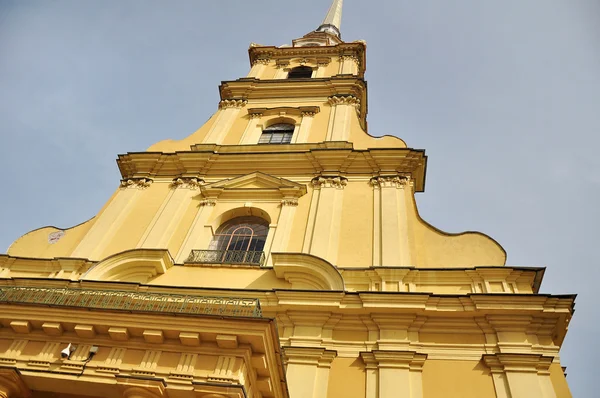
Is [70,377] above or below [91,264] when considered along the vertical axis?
below

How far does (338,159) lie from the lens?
1546 cm

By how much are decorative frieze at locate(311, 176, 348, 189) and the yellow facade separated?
43mm

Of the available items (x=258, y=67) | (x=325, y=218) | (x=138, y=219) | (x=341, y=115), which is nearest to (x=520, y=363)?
(x=325, y=218)

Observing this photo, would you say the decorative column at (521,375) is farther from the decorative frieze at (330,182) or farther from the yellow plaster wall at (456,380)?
the decorative frieze at (330,182)

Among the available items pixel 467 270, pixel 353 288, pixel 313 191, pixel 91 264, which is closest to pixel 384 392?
pixel 353 288

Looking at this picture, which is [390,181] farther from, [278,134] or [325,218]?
[278,134]

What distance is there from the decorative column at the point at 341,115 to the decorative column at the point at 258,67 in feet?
15.8

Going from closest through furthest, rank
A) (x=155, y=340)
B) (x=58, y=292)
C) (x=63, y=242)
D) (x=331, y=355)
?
(x=155, y=340)
(x=58, y=292)
(x=331, y=355)
(x=63, y=242)

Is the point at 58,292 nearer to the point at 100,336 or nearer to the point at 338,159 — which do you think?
the point at 100,336

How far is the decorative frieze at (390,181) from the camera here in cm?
1445

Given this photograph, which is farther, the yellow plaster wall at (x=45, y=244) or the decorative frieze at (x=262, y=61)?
the decorative frieze at (x=262, y=61)

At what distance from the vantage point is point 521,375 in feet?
29.7

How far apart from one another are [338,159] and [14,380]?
34.5 feet

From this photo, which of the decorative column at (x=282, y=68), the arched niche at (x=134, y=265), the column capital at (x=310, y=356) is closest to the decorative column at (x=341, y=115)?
the decorative column at (x=282, y=68)
